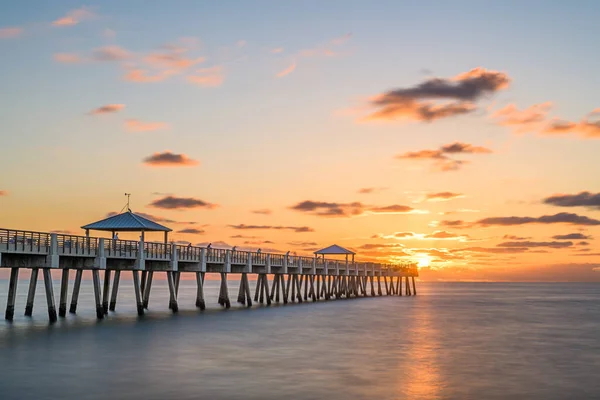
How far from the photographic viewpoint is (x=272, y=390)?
24.9 meters

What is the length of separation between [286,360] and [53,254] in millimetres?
14775

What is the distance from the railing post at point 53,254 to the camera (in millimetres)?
39281

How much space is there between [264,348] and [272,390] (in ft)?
39.0

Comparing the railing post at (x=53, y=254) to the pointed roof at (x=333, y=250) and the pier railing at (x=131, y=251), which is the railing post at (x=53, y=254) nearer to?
the pier railing at (x=131, y=251)

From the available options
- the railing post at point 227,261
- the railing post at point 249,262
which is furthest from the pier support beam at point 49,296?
the railing post at point 249,262

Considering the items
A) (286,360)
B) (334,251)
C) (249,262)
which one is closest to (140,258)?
(286,360)

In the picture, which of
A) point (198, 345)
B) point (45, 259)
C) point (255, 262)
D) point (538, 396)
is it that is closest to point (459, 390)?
point (538, 396)

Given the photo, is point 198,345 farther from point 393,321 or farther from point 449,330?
point 393,321

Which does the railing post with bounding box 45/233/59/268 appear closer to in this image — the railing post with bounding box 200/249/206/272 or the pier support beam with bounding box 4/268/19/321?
the pier support beam with bounding box 4/268/19/321

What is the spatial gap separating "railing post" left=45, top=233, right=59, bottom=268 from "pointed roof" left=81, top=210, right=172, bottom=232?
44.5 ft

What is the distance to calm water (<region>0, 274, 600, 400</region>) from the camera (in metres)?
25.0

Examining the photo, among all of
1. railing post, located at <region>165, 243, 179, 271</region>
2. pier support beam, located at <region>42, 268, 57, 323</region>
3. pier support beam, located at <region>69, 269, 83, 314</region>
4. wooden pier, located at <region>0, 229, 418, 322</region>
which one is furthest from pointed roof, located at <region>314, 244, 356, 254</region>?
pier support beam, located at <region>42, 268, 57, 323</region>

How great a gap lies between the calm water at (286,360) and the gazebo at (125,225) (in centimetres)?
625

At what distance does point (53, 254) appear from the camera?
39500 millimetres
